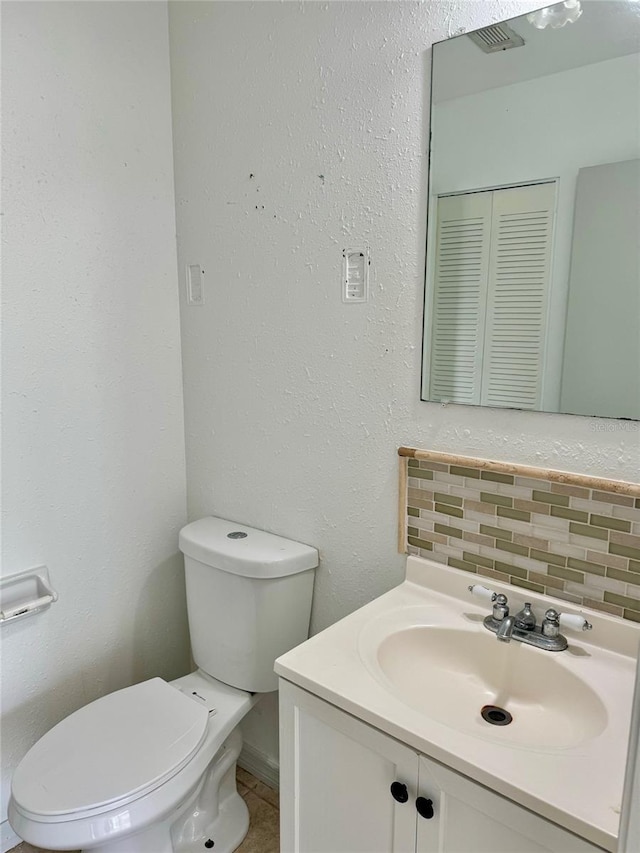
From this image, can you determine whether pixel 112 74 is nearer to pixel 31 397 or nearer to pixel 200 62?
pixel 200 62

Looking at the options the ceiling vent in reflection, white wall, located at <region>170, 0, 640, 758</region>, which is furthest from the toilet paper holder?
the ceiling vent in reflection

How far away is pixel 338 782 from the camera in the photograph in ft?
3.19

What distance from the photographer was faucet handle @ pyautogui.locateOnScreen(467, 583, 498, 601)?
1110 millimetres

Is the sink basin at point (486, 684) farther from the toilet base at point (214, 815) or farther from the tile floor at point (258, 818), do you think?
the tile floor at point (258, 818)

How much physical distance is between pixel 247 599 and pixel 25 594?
1.91ft

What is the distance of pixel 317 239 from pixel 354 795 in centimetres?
114

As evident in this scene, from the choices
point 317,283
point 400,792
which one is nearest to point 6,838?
point 400,792

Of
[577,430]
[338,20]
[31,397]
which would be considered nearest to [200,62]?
[338,20]

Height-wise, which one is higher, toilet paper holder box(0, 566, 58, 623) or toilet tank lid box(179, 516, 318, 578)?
toilet tank lid box(179, 516, 318, 578)

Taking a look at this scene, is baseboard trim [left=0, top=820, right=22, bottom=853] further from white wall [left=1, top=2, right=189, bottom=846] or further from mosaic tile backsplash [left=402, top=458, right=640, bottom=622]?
mosaic tile backsplash [left=402, top=458, right=640, bottom=622]

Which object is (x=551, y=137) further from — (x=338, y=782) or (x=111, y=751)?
(x=111, y=751)

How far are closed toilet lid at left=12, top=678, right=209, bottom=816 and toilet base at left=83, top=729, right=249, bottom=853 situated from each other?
0.20 meters

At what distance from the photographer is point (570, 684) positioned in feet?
3.22

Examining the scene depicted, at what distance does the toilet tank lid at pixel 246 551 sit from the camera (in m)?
1.39
